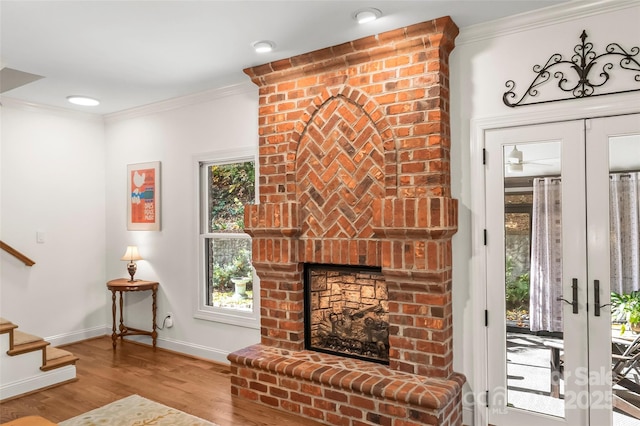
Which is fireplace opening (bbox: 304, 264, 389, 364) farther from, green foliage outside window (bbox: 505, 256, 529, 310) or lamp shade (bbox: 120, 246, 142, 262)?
lamp shade (bbox: 120, 246, 142, 262)

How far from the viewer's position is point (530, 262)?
2779 millimetres

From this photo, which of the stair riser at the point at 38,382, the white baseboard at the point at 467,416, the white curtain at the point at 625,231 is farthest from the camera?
the stair riser at the point at 38,382

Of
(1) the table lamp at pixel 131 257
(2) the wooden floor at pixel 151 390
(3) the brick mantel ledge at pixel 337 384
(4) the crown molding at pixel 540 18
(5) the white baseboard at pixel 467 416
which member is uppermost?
(4) the crown molding at pixel 540 18

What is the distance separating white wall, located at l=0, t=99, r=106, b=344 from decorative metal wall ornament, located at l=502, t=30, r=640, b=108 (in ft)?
15.6

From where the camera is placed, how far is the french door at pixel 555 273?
8.30 feet

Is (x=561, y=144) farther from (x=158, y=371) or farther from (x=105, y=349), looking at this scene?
(x=105, y=349)

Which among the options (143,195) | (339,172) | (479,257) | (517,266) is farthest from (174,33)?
(517,266)

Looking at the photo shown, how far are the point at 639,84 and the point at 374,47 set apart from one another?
1610 mm

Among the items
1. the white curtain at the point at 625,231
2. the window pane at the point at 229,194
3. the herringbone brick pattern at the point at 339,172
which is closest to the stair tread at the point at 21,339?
the window pane at the point at 229,194

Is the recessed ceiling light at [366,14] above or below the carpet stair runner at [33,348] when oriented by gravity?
above

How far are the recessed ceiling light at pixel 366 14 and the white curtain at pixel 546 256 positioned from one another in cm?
146

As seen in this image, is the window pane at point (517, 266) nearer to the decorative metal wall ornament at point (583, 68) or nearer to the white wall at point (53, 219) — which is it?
the decorative metal wall ornament at point (583, 68)

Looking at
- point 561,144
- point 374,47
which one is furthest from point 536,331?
point 374,47

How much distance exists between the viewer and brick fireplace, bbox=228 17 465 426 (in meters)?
2.79
